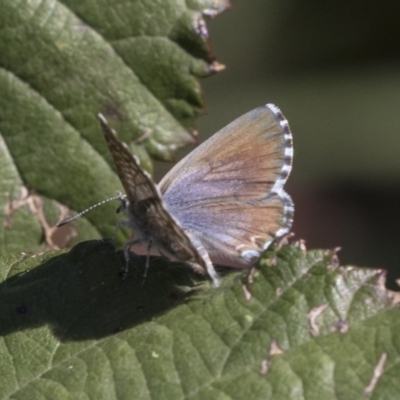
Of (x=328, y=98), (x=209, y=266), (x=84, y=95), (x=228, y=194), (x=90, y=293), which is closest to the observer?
(x=209, y=266)

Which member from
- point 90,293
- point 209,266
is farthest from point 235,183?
point 90,293

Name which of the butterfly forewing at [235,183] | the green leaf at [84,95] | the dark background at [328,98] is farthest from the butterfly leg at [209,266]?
the dark background at [328,98]

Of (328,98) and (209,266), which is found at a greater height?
(209,266)

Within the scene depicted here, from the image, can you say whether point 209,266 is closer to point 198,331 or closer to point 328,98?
point 198,331

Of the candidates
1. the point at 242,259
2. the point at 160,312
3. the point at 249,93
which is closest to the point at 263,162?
the point at 242,259

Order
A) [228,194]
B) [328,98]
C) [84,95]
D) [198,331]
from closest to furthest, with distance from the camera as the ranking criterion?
[198,331], [228,194], [84,95], [328,98]

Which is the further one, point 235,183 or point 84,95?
point 84,95

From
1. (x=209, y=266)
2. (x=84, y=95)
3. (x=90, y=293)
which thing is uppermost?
(x=84, y=95)

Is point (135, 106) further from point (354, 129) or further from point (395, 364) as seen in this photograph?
point (354, 129)

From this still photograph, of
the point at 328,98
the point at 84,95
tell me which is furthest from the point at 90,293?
the point at 328,98
